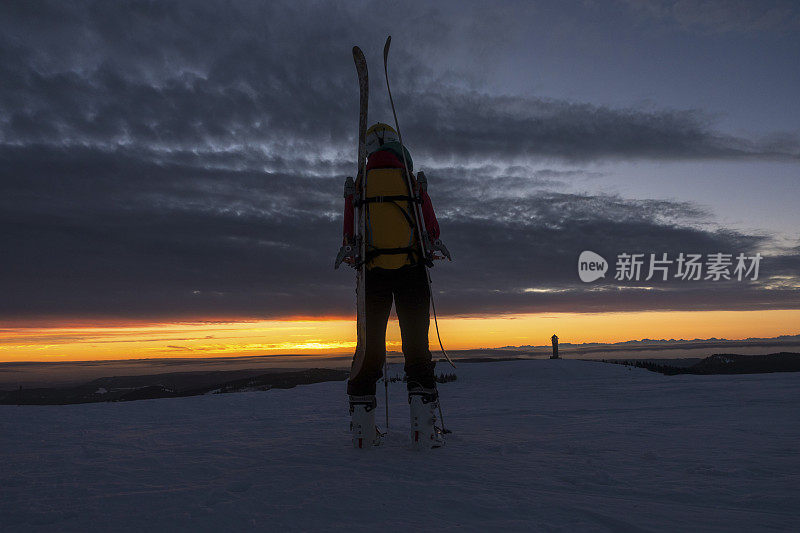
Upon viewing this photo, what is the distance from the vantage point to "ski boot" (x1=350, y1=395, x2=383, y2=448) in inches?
161

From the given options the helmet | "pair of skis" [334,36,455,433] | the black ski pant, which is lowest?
the black ski pant

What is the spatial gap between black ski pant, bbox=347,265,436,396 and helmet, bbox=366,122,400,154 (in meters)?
1.34

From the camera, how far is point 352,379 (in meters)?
4.38

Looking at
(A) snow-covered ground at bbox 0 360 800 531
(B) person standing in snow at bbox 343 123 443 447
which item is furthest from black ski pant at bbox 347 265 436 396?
(A) snow-covered ground at bbox 0 360 800 531

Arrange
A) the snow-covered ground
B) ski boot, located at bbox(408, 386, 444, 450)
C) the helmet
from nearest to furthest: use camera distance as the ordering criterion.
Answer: the snow-covered ground → ski boot, located at bbox(408, 386, 444, 450) → the helmet

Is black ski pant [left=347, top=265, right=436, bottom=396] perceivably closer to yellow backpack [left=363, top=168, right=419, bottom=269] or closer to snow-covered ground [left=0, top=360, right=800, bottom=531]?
yellow backpack [left=363, top=168, right=419, bottom=269]

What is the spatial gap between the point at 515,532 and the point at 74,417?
6355 mm

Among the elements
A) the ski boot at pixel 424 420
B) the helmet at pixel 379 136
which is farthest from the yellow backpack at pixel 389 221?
the ski boot at pixel 424 420

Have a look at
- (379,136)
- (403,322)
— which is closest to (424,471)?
(403,322)

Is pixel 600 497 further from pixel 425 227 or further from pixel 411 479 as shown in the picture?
pixel 425 227

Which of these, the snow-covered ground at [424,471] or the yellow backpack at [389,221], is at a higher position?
the yellow backpack at [389,221]

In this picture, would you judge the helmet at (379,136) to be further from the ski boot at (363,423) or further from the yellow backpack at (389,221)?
the ski boot at (363,423)

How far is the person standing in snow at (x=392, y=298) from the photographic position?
4.31 m

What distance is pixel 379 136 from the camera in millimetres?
4992
